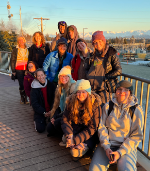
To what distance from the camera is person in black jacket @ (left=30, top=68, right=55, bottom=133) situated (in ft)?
12.0

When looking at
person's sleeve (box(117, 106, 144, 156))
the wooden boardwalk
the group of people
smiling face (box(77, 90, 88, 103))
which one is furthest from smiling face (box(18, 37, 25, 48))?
person's sleeve (box(117, 106, 144, 156))

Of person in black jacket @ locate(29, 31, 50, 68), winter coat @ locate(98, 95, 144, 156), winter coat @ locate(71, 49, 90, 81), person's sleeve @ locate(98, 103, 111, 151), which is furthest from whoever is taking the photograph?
person in black jacket @ locate(29, 31, 50, 68)

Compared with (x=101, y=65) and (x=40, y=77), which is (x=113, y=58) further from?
(x=40, y=77)

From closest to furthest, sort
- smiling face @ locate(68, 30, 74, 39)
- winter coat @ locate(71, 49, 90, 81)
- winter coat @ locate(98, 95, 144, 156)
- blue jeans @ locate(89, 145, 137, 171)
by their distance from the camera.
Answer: blue jeans @ locate(89, 145, 137, 171) < winter coat @ locate(98, 95, 144, 156) < winter coat @ locate(71, 49, 90, 81) < smiling face @ locate(68, 30, 74, 39)

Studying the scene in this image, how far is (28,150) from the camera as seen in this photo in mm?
2781

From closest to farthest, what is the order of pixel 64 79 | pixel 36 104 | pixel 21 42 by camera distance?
1. pixel 64 79
2. pixel 36 104
3. pixel 21 42

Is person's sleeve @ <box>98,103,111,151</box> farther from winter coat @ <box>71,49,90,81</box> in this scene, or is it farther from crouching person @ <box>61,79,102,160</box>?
winter coat @ <box>71,49,90,81</box>

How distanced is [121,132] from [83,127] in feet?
1.94

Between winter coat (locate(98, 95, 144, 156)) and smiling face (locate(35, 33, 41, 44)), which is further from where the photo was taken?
smiling face (locate(35, 33, 41, 44))

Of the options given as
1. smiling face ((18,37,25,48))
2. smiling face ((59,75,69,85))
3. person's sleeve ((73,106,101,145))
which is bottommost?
person's sleeve ((73,106,101,145))

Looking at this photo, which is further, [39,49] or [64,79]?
[39,49]

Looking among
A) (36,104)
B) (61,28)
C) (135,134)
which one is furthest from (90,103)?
(61,28)

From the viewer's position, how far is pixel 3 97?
555cm

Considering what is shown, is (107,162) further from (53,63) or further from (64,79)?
(53,63)
